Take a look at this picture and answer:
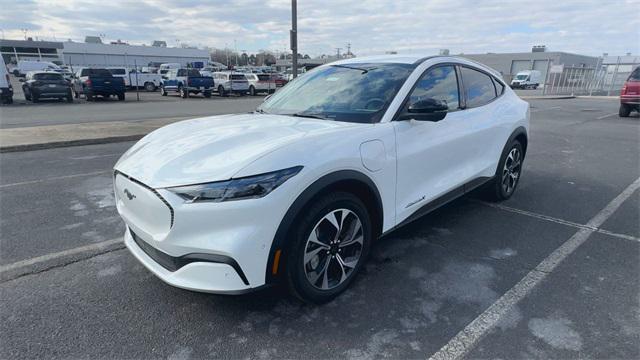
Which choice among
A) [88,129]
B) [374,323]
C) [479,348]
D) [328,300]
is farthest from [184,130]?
[88,129]

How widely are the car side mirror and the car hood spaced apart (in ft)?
1.79

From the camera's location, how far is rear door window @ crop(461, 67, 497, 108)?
4.17 m

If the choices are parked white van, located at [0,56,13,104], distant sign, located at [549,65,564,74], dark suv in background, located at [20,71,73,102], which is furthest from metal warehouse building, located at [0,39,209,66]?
distant sign, located at [549,65,564,74]

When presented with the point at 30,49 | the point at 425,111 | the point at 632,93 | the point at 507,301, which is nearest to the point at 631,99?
the point at 632,93

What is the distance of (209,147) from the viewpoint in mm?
2658

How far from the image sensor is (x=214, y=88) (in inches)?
1081

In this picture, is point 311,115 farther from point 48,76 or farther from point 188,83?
point 188,83

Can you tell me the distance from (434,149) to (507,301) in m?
1.33

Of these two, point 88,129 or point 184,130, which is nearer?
point 184,130

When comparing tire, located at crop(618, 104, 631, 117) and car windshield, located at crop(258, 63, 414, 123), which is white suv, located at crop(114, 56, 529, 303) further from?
tire, located at crop(618, 104, 631, 117)

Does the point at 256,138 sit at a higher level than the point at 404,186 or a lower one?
higher

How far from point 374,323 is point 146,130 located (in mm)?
9226

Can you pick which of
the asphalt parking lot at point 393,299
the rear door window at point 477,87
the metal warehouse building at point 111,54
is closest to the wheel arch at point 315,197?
the asphalt parking lot at point 393,299

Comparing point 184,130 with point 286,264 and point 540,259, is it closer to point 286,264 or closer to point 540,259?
point 286,264
